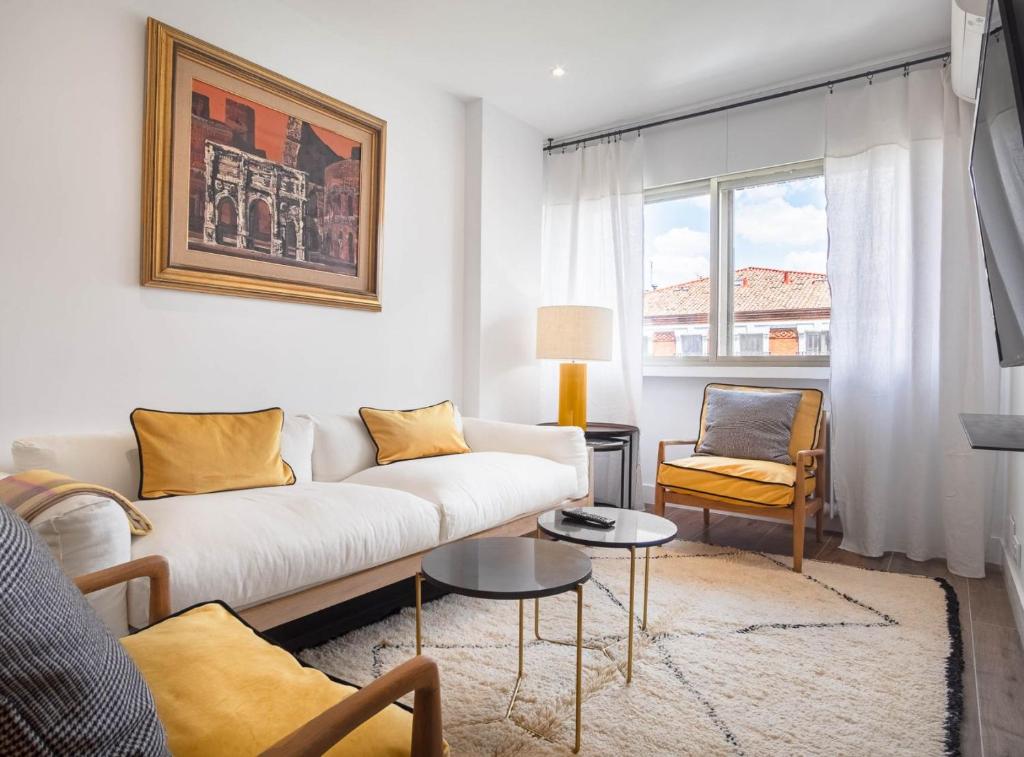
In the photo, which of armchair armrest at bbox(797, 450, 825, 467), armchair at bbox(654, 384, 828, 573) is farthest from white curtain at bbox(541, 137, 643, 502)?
armchair armrest at bbox(797, 450, 825, 467)

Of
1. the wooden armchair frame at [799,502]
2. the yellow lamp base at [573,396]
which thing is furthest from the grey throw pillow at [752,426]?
the yellow lamp base at [573,396]

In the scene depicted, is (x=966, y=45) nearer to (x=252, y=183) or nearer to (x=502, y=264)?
(x=502, y=264)

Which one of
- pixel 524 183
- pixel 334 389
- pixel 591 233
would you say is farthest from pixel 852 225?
pixel 334 389

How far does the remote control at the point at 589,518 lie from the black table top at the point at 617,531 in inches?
0.6

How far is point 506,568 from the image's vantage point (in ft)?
5.57

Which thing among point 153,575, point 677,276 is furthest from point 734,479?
point 153,575

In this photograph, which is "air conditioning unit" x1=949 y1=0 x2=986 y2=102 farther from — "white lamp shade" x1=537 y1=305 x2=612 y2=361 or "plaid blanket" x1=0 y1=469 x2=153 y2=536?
"plaid blanket" x1=0 y1=469 x2=153 y2=536

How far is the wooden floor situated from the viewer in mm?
1673

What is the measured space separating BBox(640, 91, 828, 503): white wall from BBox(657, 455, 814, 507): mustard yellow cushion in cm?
85

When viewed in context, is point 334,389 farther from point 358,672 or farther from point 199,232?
point 358,672

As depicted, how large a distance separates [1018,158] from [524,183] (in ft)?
11.2

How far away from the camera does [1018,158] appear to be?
1.22m

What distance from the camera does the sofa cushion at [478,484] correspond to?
8.14 ft

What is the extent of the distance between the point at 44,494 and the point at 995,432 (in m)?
2.32
